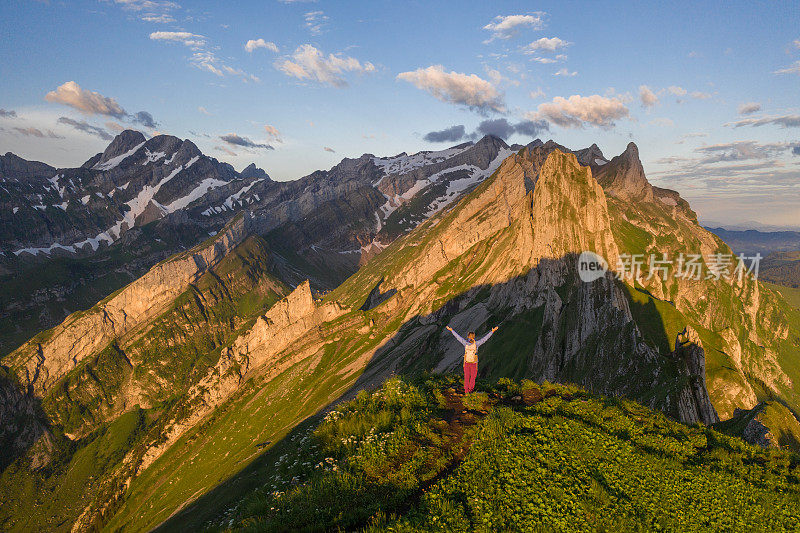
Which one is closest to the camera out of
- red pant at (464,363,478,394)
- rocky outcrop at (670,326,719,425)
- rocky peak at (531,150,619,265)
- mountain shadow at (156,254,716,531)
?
red pant at (464,363,478,394)

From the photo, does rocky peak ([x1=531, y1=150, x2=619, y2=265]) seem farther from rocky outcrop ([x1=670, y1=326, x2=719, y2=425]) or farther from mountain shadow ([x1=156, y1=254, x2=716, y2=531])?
rocky outcrop ([x1=670, y1=326, x2=719, y2=425])

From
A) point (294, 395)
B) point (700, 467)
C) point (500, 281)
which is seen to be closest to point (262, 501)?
point (700, 467)

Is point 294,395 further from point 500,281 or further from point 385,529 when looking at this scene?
point 385,529

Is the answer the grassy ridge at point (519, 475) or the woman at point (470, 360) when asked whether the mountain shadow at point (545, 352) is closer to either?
the grassy ridge at point (519, 475)

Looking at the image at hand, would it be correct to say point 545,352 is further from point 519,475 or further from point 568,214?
point 519,475

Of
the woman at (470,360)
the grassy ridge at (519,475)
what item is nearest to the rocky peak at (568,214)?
the woman at (470,360)

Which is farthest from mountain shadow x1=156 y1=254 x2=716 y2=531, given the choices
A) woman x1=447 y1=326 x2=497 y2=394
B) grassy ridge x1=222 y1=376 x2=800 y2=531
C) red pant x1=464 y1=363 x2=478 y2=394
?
woman x1=447 y1=326 x2=497 y2=394

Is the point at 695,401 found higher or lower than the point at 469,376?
lower

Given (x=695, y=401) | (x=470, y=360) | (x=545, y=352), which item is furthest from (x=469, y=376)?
(x=545, y=352)

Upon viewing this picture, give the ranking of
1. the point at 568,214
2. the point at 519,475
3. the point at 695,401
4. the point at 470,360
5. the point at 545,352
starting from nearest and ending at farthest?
the point at 519,475, the point at 470,360, the point at 695,401, the point at 545,352, the point at 568,214
